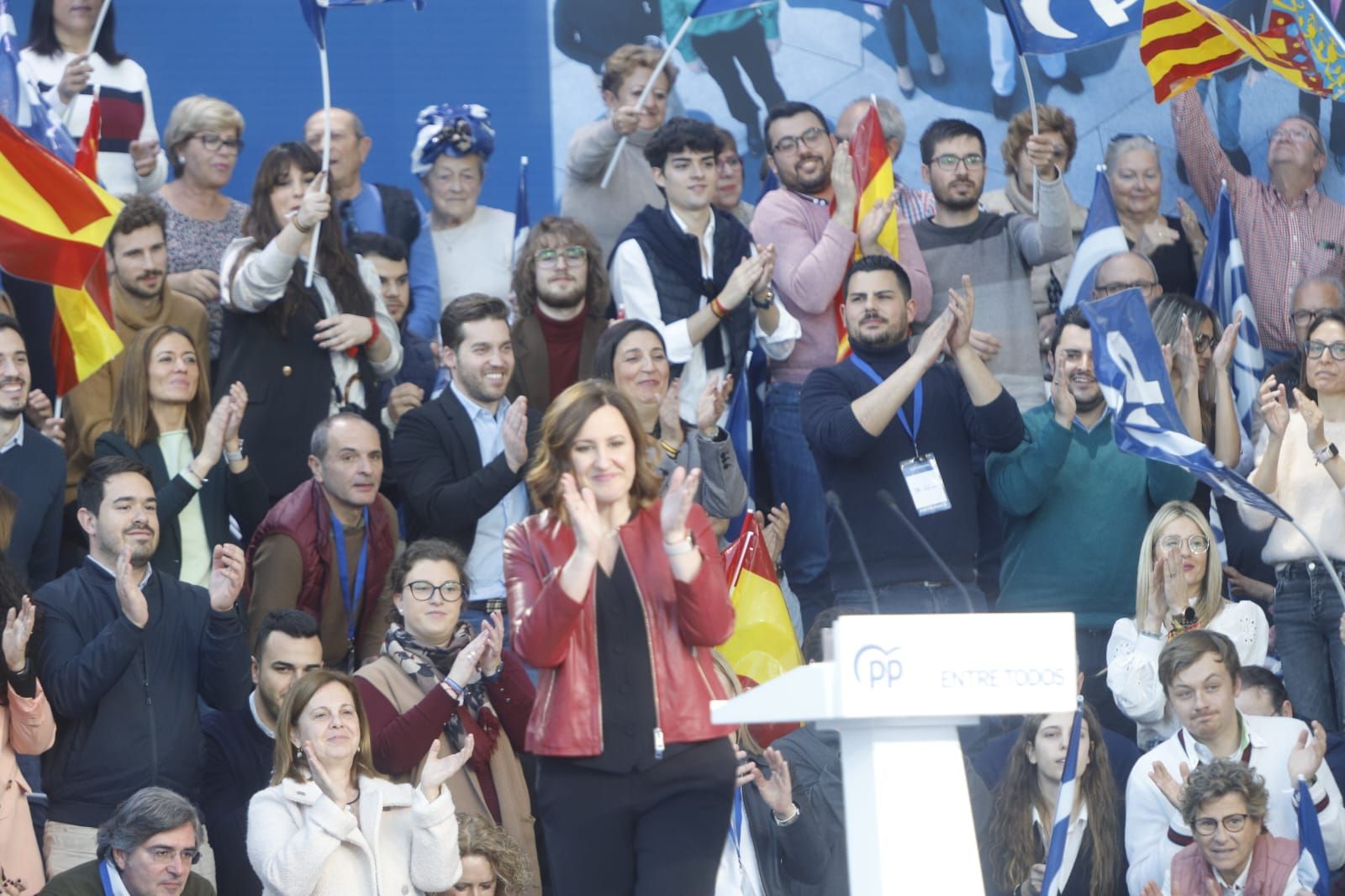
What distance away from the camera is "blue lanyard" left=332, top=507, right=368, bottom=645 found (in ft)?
24.1

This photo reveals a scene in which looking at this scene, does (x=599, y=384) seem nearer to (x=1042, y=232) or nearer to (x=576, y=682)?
(x=576, y=682)

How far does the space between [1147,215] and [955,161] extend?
123 centimetres

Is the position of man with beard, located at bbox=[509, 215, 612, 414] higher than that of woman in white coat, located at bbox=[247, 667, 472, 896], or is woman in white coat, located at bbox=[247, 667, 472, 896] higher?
man with beard, located at bbox=[509, 215, 612, 414]

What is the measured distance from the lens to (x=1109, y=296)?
789cm

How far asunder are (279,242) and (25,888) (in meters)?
2.56

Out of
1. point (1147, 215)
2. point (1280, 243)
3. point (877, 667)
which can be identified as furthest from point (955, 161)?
point (877, 667)

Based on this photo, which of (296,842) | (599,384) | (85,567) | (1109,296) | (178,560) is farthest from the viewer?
(1109,296)

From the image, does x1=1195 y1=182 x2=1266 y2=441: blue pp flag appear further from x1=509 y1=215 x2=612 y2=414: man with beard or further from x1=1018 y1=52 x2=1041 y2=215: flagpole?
x1=509 y1=215 x2=612 y2=414: man with beard

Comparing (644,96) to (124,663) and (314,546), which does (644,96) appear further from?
(124,663)

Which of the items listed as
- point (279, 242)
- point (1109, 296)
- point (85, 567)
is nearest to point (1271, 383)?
point (1109, 296)

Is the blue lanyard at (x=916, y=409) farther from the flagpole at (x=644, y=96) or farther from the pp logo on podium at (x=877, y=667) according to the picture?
the pp logo on podium at (x=877, y=667)

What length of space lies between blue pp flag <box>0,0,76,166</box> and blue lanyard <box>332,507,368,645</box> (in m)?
1.96

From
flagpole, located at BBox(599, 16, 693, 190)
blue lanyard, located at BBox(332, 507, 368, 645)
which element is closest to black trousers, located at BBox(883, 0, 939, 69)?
flagpole, located at BBox(599, 16, 693, 190)

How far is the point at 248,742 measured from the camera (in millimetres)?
6832
